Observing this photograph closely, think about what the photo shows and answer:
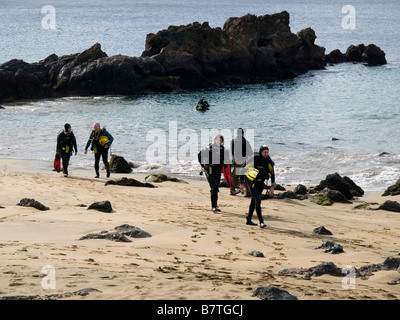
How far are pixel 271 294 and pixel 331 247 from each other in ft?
14.3

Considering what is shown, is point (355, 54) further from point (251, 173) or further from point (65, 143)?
point (251, 173)

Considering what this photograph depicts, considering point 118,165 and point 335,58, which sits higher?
point 335,58

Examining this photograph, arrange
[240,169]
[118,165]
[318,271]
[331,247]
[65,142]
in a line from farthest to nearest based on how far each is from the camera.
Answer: [118,165] → [65,142] → [240,169] → [331,247] → [318,271]

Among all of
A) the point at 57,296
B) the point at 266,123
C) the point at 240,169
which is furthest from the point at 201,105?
the point at 57,296

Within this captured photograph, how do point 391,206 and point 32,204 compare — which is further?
point 391,206

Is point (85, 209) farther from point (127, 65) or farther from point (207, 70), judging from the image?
point (207, 70)

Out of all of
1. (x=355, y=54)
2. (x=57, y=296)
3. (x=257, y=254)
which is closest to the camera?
(x=57, y=296)

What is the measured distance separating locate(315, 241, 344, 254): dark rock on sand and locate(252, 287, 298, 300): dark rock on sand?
3976 millimetres

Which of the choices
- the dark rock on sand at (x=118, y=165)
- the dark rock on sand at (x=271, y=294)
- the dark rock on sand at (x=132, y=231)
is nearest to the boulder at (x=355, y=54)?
the dark rock on sand at (x=118, y=165)

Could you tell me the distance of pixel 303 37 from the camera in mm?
72875

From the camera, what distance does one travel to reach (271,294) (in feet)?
23.6

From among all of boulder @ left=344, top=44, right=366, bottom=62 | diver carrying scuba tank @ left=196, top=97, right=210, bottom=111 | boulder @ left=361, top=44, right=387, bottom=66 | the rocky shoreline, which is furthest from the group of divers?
boulder @ left=344, top=44, right=366, bottom=62

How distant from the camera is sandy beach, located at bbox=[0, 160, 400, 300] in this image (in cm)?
774

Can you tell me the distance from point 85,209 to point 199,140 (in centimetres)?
1948
